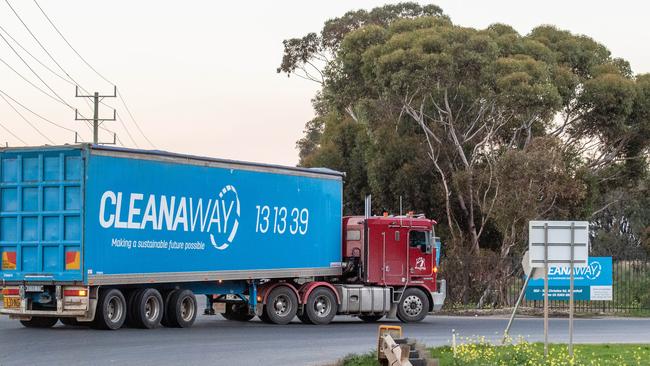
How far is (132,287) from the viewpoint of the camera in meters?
26.9

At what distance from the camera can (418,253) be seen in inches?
1273

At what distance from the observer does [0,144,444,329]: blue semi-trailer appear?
2530cm

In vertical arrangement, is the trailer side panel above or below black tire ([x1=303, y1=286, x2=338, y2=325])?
above

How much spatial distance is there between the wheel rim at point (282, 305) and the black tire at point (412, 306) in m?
3.21

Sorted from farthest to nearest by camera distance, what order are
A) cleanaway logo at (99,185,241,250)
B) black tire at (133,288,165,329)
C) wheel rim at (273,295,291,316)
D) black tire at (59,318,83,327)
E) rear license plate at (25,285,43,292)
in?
wheel rim at (273,295,291,316)
black tire at (59,318,83,327)
black tire at (133,288,165,329)
cleanaway logo at (99,185,241,250)
rear license plate at (25,285,43,292)

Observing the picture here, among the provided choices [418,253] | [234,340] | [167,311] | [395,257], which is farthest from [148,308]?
[418,253]

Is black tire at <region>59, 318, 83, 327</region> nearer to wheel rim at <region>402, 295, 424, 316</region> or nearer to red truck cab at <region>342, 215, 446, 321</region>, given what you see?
red truck cab at <region>342, 215, 446, 321</region>

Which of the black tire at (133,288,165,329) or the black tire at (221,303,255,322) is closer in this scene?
the black tire at (133,288,165,329)

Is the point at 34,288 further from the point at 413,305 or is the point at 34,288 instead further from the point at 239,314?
the point at 413,305

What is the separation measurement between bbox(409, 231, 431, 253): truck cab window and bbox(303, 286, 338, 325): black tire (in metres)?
2.58

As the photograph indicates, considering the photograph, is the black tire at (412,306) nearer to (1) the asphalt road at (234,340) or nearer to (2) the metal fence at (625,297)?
(1) the asphalt road at (234,340)

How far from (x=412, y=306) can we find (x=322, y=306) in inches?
99.8

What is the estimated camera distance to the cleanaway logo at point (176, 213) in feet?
84.9

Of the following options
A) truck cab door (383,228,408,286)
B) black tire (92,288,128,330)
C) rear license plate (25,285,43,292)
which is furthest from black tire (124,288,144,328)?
truck cab door (383,228,408,286)
